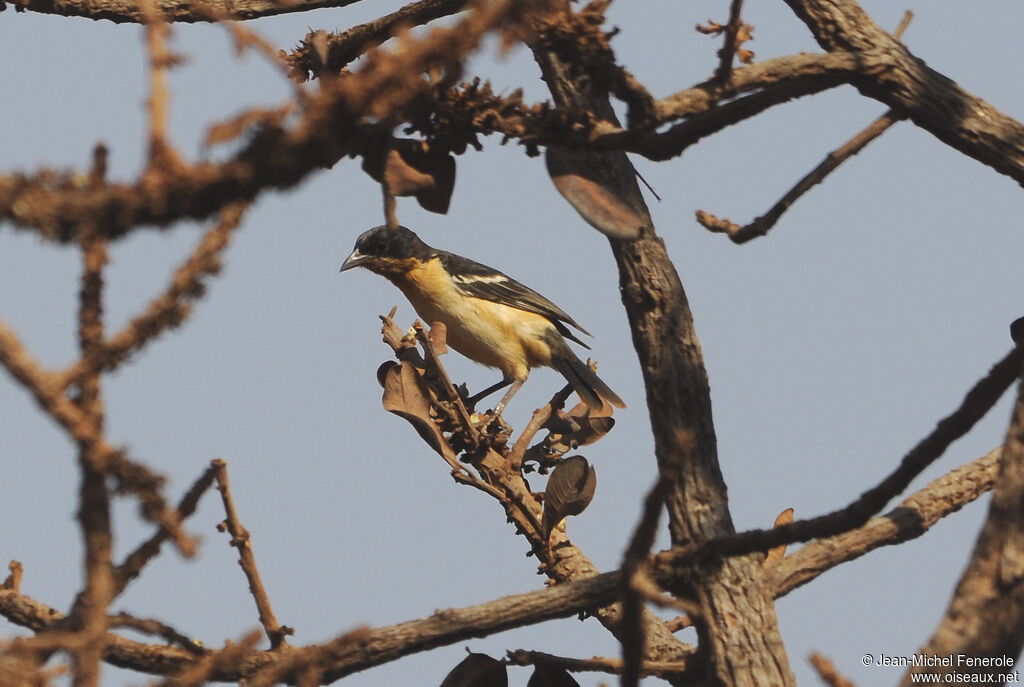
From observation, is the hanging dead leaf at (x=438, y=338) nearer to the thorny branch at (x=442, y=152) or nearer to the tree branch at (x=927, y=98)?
the thorny branch at (x=442, y=152)

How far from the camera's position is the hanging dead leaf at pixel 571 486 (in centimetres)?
497

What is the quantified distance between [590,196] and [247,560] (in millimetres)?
1272

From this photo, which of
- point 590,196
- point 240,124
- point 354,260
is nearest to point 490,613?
point 590,196

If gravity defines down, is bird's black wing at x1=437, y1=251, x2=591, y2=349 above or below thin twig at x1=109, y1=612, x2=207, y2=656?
above

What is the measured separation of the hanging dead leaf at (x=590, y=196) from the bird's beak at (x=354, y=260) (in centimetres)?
583

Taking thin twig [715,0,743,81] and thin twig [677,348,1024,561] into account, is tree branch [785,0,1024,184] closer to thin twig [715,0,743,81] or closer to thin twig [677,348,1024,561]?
thin twig [715,0,743,81]

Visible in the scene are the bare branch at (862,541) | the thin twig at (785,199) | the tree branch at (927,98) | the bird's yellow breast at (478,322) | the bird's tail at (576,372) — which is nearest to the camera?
the thin twig at (785,199)

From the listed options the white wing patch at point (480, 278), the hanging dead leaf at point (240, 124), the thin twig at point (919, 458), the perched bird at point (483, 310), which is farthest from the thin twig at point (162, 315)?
the white wing patch at point (480, 278)

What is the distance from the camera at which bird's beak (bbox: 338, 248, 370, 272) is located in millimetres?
9195

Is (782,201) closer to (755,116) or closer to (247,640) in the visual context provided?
(755,116)

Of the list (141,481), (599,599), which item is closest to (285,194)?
(141,481)

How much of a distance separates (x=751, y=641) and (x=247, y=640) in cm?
191

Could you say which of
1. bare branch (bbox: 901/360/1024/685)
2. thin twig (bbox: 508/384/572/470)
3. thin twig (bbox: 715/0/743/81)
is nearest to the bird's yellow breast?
thin twig (bbox: 508/384/572/470)

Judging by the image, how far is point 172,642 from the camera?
3418 mm
